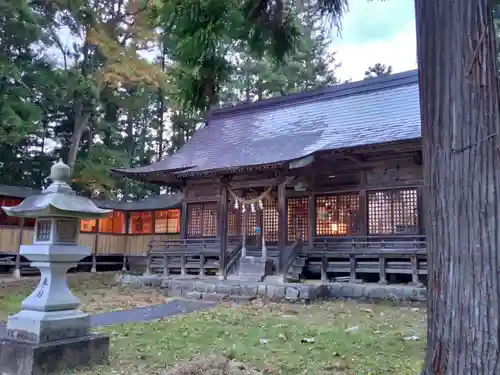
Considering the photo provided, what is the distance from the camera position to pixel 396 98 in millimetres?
16297

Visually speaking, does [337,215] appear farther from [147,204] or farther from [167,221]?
[147,204]

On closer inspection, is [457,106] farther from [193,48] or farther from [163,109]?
[163,109]

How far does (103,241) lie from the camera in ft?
67.1

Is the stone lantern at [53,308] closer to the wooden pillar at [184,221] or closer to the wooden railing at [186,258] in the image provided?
the wooden railing at [186,258]

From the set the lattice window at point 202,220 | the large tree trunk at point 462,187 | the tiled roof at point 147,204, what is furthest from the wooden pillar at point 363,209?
the large tree trunk at point 462,187

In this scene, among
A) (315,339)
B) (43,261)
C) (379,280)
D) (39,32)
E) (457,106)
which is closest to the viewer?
(457,106)

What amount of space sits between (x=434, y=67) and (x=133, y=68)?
57.5ft

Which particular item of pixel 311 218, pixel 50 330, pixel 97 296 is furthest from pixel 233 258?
pixel 50 330

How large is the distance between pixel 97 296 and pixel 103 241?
7567mm

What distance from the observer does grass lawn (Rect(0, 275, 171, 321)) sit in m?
11.0

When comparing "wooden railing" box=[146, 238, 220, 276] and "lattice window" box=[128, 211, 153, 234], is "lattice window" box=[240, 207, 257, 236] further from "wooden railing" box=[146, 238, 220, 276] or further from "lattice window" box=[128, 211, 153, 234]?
"lattice window" box=[128, 211, 153, 234]

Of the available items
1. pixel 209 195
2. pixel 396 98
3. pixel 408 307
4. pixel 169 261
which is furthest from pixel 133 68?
pixel 408 307

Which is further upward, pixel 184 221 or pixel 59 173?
pixel 59 173

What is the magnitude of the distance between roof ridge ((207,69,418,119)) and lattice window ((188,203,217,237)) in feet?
12.5
